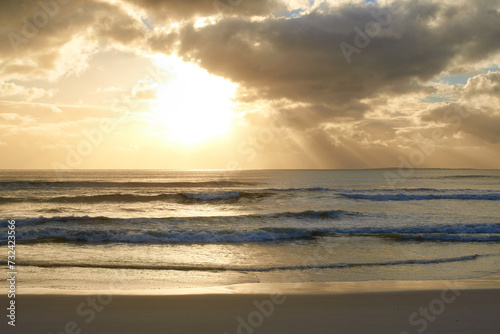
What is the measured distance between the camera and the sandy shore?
591 cm

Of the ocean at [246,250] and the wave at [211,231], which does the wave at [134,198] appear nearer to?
the ocean at [246,250]

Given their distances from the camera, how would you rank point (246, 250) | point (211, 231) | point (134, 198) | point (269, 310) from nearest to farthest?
point (269, 310) < point (246, 250) < point (211, 231) < point (134, 198)

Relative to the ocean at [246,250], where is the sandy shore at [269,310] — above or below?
below

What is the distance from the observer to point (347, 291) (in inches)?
318

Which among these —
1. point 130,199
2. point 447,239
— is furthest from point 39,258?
point 130,199

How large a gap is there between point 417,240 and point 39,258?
15145 mm

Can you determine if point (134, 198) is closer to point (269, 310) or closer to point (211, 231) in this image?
point (211, 231)

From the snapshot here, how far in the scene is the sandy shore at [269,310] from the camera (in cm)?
591

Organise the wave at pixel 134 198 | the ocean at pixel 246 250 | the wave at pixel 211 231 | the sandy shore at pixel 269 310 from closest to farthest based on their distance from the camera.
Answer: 1. the sandy shore at pixel 269 310
2. the ocean at pixel 246 250
3. the wave at pixel 211 231
4. the wave at pixel 134 198

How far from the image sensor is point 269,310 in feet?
22.2

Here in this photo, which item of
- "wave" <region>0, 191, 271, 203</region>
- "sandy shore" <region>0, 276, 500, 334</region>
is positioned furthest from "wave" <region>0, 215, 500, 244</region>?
"wave" <region>0, 191, 271, 203</region>

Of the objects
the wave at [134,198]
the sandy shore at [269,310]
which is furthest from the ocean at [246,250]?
the wave at [134,198]

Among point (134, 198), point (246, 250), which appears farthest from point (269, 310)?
point (134, 198)

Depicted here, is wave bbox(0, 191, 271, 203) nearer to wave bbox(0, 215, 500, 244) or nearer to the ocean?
the ocean
